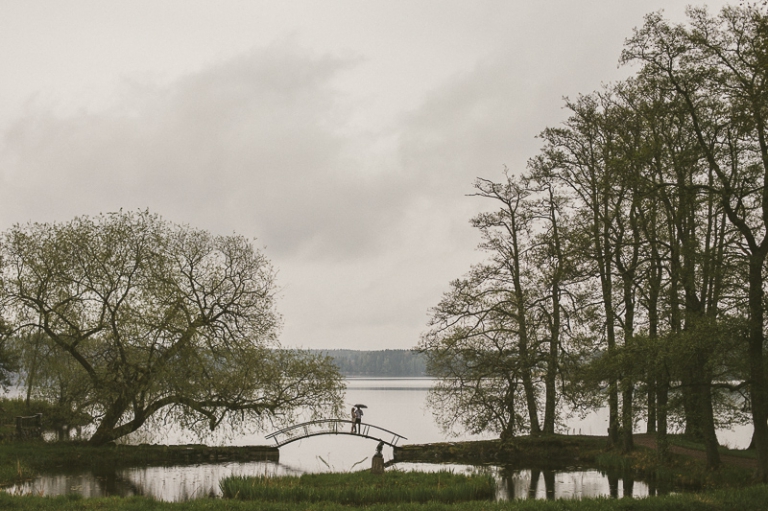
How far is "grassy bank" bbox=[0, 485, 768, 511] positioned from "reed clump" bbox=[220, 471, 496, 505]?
94 cm

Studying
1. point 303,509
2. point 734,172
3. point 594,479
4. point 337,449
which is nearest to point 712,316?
point 734,172

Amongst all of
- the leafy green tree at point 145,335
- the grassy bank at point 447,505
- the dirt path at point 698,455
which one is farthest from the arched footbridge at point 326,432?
the dirt path at point 698,455

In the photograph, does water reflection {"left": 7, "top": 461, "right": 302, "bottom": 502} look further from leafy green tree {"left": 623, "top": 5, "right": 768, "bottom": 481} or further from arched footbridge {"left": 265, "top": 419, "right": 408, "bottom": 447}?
leafy green tree {"left": 623, "top": 5, "right": 768, "bottom": 481}

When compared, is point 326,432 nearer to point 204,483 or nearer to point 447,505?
point 204,483

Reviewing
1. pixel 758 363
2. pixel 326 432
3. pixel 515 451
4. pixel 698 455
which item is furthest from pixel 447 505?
pixel 326 432

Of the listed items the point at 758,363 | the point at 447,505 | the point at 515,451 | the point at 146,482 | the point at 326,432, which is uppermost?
the point at 758,363

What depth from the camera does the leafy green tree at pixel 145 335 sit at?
1180 inches

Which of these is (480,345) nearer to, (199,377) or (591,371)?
(591,371)

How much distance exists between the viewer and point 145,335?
100ft

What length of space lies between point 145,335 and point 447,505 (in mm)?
18428

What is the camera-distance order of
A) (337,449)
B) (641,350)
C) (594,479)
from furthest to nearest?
(337,449)
(594,479)
(641,350)

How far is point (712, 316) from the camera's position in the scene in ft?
65.9

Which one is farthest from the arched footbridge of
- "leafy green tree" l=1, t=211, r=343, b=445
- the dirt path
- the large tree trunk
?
the large tree trunk

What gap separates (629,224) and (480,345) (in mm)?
8736
